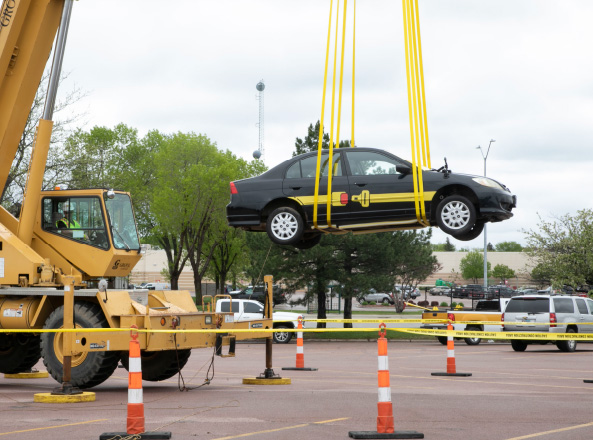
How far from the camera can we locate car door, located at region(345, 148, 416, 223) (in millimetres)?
10852

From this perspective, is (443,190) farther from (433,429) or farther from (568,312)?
(568,312)

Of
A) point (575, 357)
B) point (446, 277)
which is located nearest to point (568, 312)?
point (575, 357)

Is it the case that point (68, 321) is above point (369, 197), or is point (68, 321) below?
below

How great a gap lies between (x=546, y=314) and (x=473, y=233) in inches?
684

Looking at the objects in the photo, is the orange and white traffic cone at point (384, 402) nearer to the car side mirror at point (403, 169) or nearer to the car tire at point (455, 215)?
the car tire at point (455, 215)

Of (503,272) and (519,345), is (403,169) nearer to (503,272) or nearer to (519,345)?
(519,345)

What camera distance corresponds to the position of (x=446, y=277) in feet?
374

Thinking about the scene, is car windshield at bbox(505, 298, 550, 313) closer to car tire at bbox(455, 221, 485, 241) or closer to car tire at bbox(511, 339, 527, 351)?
car tire at bbox(511, 339, 527, 351)

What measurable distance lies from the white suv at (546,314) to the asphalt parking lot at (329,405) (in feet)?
19.9

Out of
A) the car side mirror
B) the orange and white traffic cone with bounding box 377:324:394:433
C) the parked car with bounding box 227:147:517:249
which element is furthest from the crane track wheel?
the orange and white traffic cone with bounding box 377:324:394:433

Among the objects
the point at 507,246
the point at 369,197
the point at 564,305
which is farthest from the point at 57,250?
the point at 507,246

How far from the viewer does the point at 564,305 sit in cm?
2792

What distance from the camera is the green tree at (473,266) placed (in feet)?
357

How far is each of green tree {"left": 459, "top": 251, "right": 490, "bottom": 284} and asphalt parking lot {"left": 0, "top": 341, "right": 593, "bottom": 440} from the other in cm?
8857
